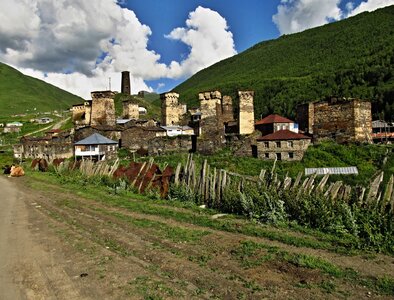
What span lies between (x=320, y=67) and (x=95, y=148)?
298 ft

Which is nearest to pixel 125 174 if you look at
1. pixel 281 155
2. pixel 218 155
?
pixel 218 155

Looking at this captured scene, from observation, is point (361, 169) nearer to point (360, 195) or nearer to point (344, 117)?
point (344, 117)

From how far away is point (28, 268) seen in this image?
659 cm

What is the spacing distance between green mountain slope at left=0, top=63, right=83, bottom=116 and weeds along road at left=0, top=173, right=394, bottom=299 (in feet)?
464

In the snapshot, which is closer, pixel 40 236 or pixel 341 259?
pixel 341 259

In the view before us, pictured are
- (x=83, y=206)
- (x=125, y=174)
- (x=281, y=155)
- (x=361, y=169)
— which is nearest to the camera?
(x=83, y=206)

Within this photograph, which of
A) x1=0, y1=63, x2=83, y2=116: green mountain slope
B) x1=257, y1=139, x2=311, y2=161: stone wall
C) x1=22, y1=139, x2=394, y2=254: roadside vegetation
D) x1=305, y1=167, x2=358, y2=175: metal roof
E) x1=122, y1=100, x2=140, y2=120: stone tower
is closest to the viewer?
x1=22, y1=139, x2=394, y2=254: roadside vegetation

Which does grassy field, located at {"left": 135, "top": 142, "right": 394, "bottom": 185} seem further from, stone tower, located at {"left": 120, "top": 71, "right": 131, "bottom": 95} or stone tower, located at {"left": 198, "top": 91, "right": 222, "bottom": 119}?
stone tower, located at {"left": 120, "top": 71, "right": 131, "bottom": 95}

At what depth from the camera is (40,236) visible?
8805 millimetres

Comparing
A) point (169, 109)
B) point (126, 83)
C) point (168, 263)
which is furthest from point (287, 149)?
point (126, 83)

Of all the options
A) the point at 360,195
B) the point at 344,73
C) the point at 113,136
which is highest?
the point at 344,73

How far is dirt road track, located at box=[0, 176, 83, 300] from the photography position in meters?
5.53

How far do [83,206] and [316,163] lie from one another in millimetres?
23156

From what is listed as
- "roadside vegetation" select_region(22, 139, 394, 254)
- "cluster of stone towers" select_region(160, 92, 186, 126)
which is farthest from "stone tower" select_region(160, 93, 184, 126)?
"roadside vegetation" select_region(22, 139, 394, 254)
